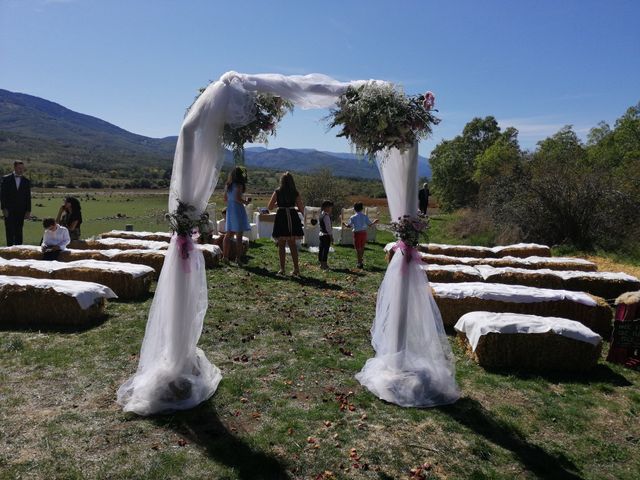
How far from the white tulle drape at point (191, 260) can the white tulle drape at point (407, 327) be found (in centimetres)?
114

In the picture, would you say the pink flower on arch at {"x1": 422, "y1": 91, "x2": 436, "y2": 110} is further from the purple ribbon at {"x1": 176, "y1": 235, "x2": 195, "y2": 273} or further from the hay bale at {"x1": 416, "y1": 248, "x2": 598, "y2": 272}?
the hay bale at {"x1": 416, "y1": 248, "x2": 598, "y2": 272}

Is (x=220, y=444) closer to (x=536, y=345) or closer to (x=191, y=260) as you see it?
(x=191, y=260)

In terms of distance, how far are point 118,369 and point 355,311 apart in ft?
13.5

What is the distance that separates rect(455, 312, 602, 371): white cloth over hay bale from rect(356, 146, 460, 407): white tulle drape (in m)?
0.99

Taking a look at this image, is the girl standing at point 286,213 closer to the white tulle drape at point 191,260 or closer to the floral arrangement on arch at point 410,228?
the floral arrangement on arch at point 410,228

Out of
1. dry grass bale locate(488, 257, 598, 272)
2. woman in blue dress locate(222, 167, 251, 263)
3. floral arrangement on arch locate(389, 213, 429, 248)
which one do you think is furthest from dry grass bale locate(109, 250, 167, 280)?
dry grass bale locate(488, 257, 598, 272)

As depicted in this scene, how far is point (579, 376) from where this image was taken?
19.8 feet

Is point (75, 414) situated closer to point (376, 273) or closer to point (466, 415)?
point (466, 415)

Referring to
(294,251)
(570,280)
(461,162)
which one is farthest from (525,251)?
(461,162)

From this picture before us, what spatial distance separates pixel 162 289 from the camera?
5102mm

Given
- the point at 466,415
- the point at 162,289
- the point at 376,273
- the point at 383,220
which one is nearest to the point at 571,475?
the point at 466,415

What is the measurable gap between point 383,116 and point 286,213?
5657 mm

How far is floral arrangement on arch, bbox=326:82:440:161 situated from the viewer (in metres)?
4.88

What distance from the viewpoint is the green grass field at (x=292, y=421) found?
3.97m
